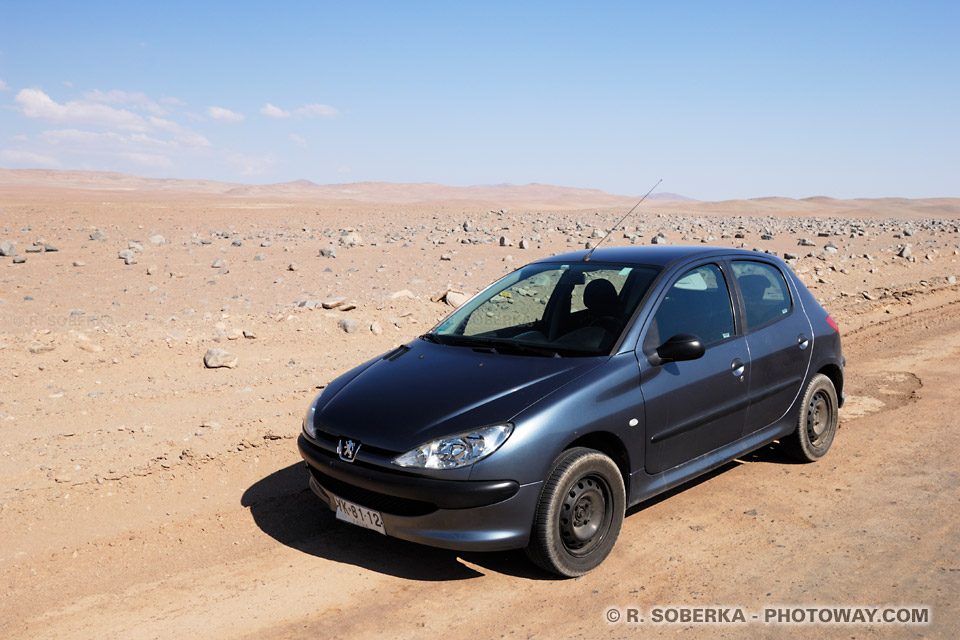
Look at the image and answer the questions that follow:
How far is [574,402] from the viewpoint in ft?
→ 13.3

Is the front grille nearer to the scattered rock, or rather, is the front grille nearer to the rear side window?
the rear side window

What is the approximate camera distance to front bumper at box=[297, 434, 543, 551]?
12.4 feet

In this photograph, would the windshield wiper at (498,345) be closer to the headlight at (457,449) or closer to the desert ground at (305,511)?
the headlight at (457,449)

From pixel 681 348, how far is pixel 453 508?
1.60m

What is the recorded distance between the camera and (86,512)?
512cm

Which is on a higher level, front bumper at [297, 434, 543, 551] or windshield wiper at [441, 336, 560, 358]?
windshield wiper at [441, 336, 560, 358]

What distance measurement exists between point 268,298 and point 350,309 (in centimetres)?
202

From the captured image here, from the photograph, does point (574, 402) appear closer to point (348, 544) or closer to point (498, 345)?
point (498, 345)

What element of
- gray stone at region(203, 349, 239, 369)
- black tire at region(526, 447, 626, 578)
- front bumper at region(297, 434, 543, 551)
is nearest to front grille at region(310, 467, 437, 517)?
front bumper at region(297, 434, 543, 551)

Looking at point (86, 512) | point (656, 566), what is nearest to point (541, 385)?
point (656, 566)

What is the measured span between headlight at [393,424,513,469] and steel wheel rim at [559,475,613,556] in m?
0.49

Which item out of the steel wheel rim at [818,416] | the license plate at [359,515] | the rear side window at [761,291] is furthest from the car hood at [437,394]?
the steel wheel rim at [818,416]

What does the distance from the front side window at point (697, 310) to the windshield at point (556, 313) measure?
0.59ft

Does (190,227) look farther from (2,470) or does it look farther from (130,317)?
(2,470)
